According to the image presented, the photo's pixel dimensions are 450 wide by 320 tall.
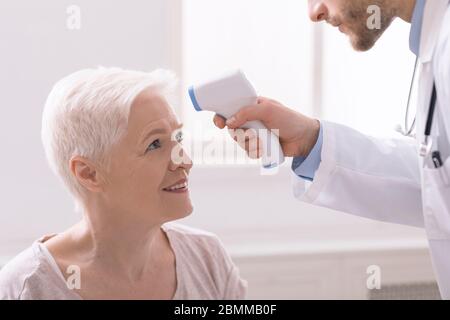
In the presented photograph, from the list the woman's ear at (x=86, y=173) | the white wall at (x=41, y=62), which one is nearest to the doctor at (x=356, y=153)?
the woman's ear at (x=86, y=173)

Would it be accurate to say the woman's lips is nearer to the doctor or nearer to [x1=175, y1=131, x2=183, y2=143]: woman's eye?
[x1=175, y1=131, x2=183, y2=143]: woman's eye

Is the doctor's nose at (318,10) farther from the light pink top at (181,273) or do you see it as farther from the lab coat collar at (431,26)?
the light pink top at (181,273)

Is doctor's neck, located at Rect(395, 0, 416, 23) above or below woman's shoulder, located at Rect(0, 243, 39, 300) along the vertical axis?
above

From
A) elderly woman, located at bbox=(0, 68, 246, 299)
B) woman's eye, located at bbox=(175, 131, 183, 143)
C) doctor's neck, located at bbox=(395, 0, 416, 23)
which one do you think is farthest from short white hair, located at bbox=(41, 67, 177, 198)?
doctor's neck, located at bbox=(395, 0, 416, 23)

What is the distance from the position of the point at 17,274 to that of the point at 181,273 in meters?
0.37

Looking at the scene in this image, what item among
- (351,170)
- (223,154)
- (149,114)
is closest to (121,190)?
(149,114)

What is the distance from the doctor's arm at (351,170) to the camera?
1.52 meters

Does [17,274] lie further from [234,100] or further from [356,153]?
[356,153]

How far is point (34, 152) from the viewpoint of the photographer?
2363 millimetres

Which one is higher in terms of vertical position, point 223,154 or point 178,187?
point 178,187

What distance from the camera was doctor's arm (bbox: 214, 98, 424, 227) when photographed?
1519 mm

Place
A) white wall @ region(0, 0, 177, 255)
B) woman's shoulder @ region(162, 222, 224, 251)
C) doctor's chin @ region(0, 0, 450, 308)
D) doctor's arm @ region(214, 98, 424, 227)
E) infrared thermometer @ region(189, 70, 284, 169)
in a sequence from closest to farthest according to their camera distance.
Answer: infrared thermometer @ region(189, 70, 284, 169) → doctor's chin @ region(0, 0, 450, 308) → doctor's arm @ region(214, 98, 424, 227) → woman's shoulder @ region(162, 222, 224, 251) → white wall @ region(0, 0, 177, 255)

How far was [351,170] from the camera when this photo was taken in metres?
1.53

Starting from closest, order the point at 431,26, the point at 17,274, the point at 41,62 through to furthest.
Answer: the point at 431,26
the point at 17,274
the point at 41,62
